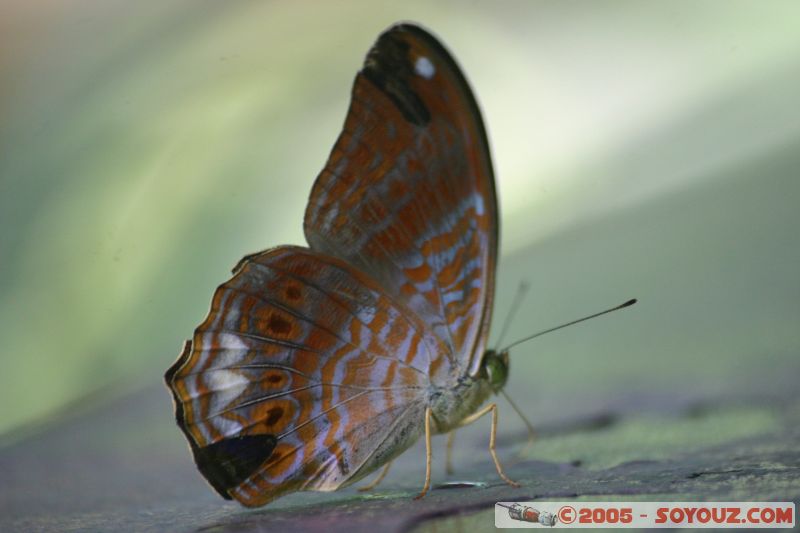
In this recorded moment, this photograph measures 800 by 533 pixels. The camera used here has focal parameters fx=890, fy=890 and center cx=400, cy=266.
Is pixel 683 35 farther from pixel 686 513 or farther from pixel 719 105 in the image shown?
pixel 686 513

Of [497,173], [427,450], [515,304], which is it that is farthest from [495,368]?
[497,173]

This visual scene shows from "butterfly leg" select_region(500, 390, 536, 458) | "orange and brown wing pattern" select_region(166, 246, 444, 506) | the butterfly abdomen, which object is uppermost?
"orange and brown wing pattern" select_region(166, 246, 444, 506)

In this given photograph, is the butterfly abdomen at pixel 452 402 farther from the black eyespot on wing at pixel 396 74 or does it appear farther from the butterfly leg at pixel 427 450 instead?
the black eyespot on wing at pixel 396 74

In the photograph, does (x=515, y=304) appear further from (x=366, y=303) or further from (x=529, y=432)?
(x=366, y=303)

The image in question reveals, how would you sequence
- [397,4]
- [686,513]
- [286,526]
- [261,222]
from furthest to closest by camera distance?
[397,4]
[261,222]
[286,526]
[686,513]

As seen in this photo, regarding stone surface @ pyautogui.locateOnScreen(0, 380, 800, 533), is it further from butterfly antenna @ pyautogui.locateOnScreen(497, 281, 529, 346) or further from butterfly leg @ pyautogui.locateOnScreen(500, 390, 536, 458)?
butterfly antenna @ pyautogui.locateOnScreen(497, 281, 529, 346)

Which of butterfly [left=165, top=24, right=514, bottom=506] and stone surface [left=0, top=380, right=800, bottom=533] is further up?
butterfly [left=165, top=24, right=514, bottom=506]

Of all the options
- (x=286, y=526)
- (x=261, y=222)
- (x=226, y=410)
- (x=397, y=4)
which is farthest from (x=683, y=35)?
(x=286, y=526)

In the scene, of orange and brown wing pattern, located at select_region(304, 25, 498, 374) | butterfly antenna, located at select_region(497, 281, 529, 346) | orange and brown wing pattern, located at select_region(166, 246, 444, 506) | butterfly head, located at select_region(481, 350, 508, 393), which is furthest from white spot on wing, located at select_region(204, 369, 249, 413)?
butterfly antenna, located at select_region(497, 281, 529, 346)
